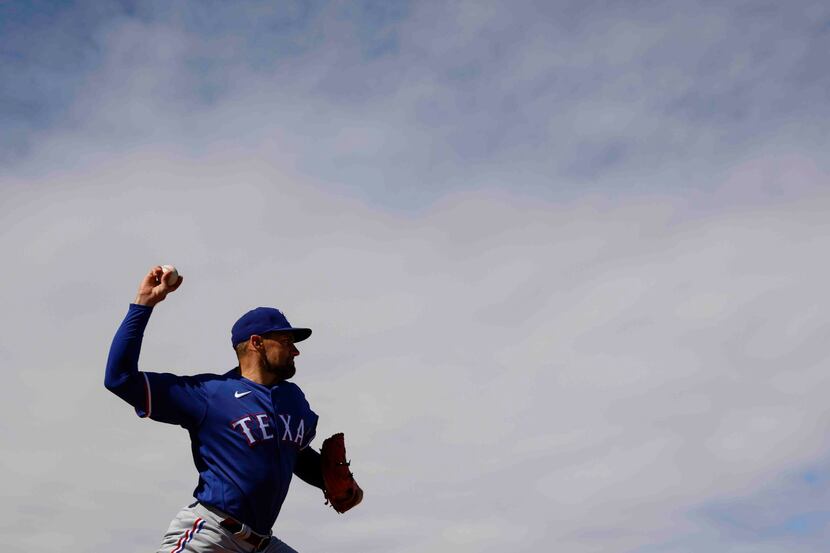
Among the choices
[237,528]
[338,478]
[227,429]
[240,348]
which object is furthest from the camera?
[338,478]

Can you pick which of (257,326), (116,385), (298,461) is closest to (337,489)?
(298,461)

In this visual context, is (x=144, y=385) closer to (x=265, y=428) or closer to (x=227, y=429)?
(x=227, y=429)

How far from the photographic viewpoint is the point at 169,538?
6406 millimetres

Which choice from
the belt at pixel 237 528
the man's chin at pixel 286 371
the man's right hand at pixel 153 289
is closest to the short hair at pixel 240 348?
the man's chin at pixel 286 371

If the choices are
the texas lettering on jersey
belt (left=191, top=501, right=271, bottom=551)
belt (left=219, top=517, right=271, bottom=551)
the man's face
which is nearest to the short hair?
the man's face

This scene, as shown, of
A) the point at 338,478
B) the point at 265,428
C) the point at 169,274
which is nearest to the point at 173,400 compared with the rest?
the point at 265,428

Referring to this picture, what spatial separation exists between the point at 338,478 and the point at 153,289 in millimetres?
2498

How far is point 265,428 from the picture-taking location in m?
6.76

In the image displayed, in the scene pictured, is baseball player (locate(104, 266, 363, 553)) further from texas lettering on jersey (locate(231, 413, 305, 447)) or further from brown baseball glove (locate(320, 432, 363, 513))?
brown baseball glove (locate(320, 432, 363, 513))

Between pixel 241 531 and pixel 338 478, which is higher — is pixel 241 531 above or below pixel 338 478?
below

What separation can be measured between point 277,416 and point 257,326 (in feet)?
2.75

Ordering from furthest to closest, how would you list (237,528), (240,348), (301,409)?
(240,348)
(301,409)
(237,528)

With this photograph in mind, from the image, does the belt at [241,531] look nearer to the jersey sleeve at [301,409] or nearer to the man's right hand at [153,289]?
the jersey sleeve at [301,409]

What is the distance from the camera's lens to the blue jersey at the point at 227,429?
6.31 meters
